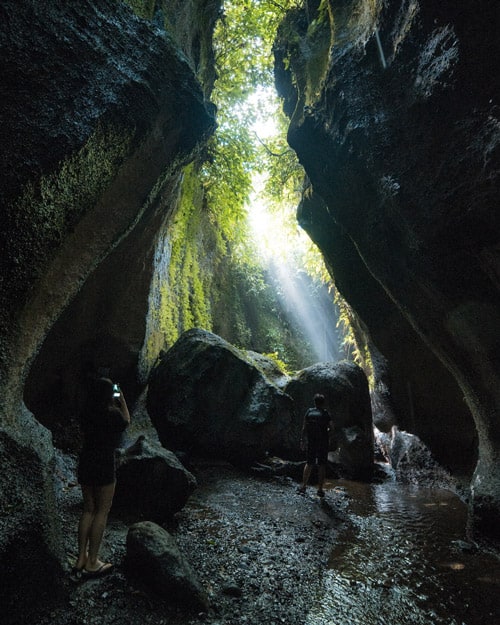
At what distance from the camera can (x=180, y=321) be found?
38.1ft

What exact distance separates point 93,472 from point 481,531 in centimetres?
519

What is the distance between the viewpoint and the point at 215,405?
28.7 ft

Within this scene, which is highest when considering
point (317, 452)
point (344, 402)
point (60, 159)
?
point (60, 159)

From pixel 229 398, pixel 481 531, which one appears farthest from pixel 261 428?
pixel 481 531

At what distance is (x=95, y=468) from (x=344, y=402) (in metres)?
8.72

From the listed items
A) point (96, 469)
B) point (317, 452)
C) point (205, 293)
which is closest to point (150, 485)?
point (96, 469)

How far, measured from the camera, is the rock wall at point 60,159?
3.03 metres

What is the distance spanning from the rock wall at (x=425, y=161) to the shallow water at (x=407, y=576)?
3.04ft

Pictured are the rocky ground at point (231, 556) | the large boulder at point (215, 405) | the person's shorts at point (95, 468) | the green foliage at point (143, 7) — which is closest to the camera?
the rocky ground at point (231, 556)

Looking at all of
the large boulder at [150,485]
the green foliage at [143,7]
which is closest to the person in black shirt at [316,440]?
the large boulder at [150,485]

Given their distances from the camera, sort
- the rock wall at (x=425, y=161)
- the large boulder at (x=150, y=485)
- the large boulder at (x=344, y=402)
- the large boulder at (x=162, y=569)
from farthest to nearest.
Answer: the large boulder at (x=344, y=402) → the large boulder at (x=150, y=485) → the rock wall at (x=425, y=161) → the large boulder at (x=162, y=569)

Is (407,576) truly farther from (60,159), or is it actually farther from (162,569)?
(60,159)

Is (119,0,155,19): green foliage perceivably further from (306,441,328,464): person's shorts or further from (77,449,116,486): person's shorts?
(306,441,328,464): person's shorts

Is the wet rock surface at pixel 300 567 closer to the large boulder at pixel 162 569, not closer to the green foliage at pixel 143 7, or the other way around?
the large boulder at pixel 162 569
